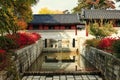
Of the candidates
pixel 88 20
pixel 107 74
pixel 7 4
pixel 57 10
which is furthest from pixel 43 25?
pixel 57 10

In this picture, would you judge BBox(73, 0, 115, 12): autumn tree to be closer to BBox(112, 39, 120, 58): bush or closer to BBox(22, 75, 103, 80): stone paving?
BBox(22, 75, 103, 80): stone paving

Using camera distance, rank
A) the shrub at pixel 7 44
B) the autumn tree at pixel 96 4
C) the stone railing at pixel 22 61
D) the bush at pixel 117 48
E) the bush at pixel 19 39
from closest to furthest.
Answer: the stone railing at pixel 22 61
the bush at pixel 117 48
the shrub at pixel 7 44
the bush at pixel 19 39
the autumn tree at pixel 96 4

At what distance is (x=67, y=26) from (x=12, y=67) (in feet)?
114

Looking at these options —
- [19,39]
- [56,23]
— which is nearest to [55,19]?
[56,23]

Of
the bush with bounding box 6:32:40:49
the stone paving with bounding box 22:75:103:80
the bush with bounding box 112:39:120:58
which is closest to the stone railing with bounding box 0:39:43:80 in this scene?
the bush with bounding box 6:32:40:49

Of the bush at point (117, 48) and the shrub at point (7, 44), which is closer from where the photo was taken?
the bush at point (117, 48)

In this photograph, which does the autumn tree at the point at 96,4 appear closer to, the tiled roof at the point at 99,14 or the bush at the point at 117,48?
the tiled roof at the point at 99,14

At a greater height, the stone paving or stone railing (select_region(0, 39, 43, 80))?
stone railing (select_region(0, 39, 43, 80))

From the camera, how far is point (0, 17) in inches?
356

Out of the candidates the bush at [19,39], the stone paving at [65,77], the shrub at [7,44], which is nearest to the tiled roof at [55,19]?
the bush at [19,39]

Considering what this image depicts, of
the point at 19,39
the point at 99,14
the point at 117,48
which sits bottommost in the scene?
the point at 117,48

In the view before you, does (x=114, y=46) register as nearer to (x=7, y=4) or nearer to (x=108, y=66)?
(x=108, y=66)

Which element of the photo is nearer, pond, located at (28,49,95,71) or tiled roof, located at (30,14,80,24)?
pond, located at (28,49,95,71)

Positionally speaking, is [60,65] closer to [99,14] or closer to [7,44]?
[7,44]
